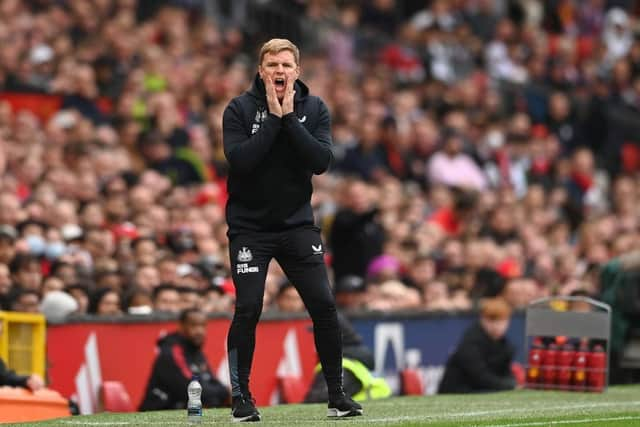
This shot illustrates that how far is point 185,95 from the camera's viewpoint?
911 inches

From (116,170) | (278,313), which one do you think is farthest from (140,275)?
(116,170)

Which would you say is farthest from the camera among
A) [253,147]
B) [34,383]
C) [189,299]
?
[189,299]

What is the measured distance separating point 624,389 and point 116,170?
606 cm

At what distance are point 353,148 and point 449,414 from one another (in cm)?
1239

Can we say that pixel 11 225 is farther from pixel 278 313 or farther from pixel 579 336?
pixel 579 336

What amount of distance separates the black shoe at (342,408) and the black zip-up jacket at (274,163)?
42.6 inches

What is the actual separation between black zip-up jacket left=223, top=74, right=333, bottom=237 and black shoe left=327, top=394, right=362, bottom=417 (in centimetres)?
108

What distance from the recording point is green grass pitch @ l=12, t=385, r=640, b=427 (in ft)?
37.2

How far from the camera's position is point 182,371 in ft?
48.3

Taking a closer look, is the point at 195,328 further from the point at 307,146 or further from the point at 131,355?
the point at 307,146

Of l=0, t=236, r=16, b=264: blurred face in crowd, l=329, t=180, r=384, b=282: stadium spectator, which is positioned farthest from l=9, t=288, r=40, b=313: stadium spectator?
l=329, t=180, r=384, b=282: stadium spectator

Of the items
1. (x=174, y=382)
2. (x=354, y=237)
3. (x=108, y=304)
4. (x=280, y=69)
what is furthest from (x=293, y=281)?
(x=354, y=237)

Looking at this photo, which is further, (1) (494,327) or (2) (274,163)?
(1) (494,327)

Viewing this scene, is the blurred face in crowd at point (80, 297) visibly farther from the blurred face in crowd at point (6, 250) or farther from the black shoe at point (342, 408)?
the black shoe at point (342, 408)
